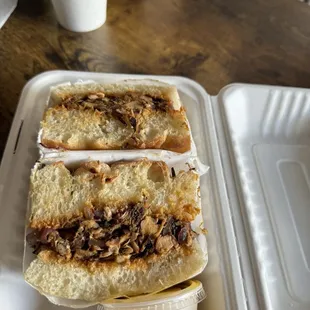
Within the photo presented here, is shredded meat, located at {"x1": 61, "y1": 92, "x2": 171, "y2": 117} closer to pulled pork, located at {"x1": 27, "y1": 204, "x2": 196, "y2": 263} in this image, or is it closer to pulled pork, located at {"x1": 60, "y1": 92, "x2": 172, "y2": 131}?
pulled pork, located at {"x1": 60, "y1": 92, "x2": 172, "y2": 131}

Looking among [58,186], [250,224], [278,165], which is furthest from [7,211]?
[278,165]

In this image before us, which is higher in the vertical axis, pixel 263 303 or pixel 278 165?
pixel 263 303

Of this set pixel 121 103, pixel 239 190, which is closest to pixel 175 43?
pixel 121 103

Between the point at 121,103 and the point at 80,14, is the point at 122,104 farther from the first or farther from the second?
the point at 80,14

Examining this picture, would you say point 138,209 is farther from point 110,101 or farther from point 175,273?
point 110,101

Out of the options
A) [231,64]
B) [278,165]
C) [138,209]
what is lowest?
[278,165]

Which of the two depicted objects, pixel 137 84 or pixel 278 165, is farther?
pixel 278 165
